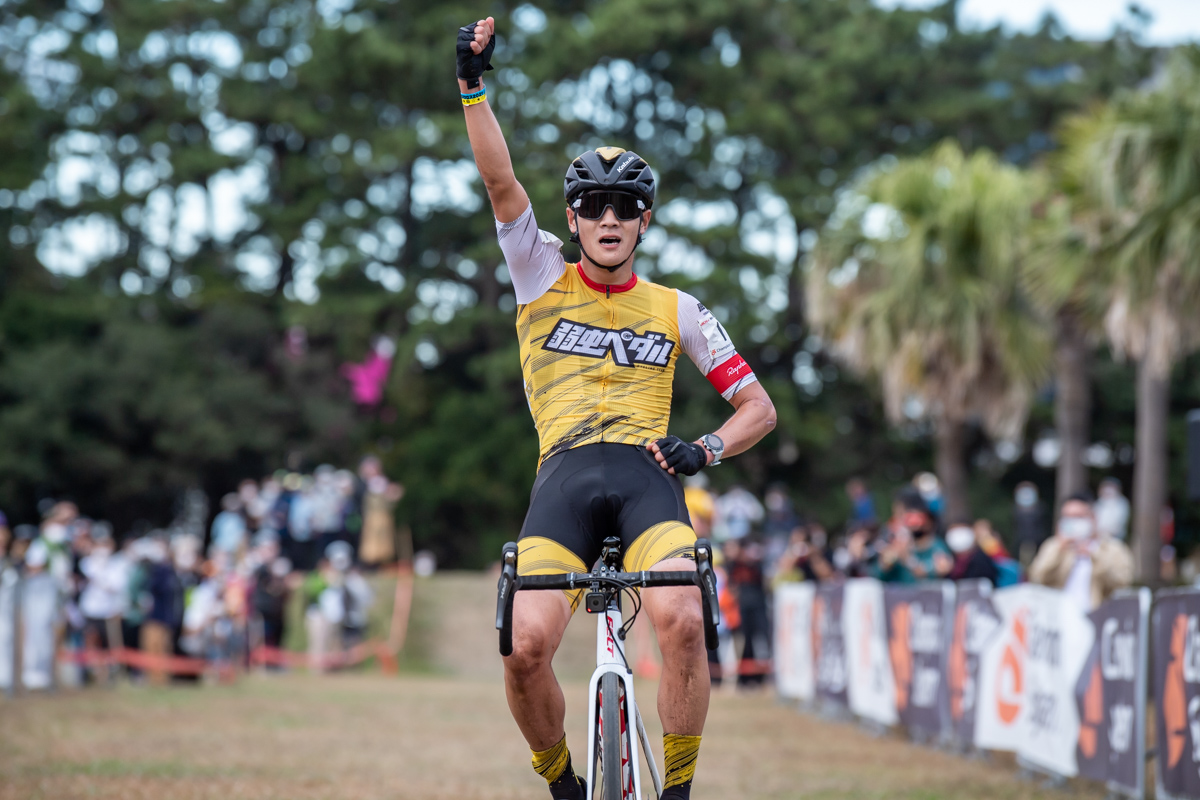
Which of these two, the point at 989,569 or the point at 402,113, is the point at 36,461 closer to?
the point at 402,113

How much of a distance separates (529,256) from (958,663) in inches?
304

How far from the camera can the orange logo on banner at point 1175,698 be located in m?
7.52

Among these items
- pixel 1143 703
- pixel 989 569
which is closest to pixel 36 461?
pixel 989 569

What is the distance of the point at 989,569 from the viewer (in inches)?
518

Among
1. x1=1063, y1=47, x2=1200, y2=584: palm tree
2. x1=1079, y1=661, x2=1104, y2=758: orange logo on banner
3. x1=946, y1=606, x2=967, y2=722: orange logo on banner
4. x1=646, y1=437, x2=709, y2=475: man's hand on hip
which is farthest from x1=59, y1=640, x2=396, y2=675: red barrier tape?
x1=646, y1=437, x2=709, y2=475: man's hand on hip

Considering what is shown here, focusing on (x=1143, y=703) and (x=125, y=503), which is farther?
(x=125, y=503)

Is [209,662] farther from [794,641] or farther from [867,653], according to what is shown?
[867,653]

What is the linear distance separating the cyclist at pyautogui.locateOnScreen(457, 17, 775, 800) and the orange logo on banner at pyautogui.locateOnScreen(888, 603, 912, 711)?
327 inches

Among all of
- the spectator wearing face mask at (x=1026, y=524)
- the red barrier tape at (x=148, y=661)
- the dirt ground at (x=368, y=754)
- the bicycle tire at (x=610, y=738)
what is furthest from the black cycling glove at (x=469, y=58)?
the spectator wearing face mask at (x=1026, y=524)

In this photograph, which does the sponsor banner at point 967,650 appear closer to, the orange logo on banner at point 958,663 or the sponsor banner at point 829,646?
the orange logo on banner at point 958,663

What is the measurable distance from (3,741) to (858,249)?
19.8 m

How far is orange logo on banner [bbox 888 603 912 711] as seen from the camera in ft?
43.2

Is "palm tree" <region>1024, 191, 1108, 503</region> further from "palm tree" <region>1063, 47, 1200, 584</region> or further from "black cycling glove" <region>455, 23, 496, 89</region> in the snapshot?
"black cycling glove" <region>455, 23, 496, 89</region>

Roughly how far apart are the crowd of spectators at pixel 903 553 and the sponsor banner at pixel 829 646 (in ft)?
1.83
